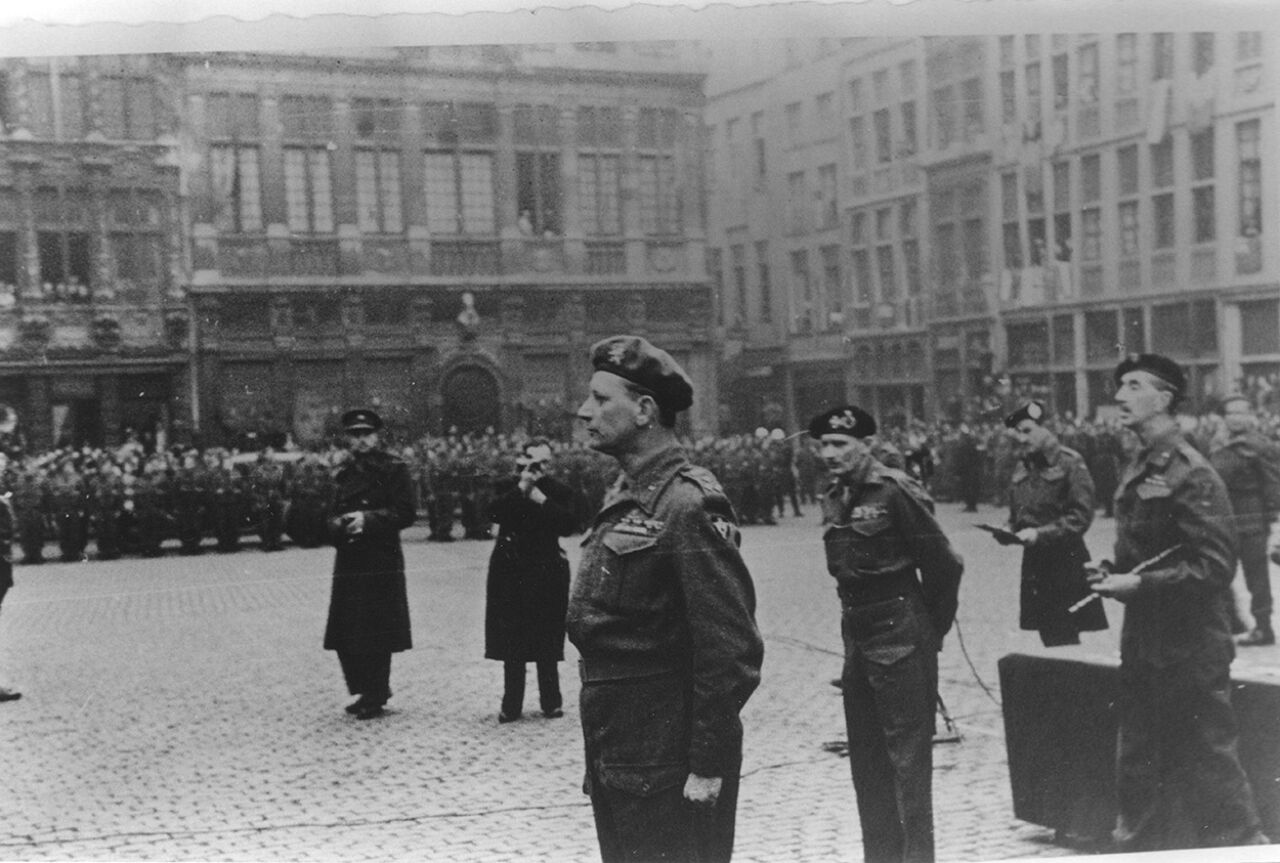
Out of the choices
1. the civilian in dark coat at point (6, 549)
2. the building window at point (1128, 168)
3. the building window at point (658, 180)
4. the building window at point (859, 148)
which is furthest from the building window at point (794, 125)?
the civilian in dark coat at point (6, 549)

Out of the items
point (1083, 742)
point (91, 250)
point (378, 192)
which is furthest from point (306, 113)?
point (1083, 742)

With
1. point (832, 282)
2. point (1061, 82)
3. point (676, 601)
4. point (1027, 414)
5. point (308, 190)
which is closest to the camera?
point (676, 601)

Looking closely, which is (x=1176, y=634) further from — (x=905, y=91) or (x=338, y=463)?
(x=338, y=463)

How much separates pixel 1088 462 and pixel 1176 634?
2.07m

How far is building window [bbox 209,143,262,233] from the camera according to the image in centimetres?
544

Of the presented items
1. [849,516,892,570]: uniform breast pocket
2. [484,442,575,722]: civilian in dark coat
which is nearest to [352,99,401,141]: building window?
[484,442,575,722]: civilian in dark coat

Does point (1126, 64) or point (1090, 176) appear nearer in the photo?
point (1126, 64)

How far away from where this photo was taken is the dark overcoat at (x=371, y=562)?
5.75 meters

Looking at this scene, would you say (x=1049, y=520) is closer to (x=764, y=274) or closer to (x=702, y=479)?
(x=764, y=274)

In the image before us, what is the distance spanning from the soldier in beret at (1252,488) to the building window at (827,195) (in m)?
2.24

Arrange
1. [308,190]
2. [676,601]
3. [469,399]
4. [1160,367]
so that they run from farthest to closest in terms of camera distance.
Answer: [469,399]
[308,190]
[1160,367]
[676,601]

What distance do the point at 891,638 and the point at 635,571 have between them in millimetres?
1363

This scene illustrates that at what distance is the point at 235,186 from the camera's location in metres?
5.51

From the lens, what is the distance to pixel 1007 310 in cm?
609
